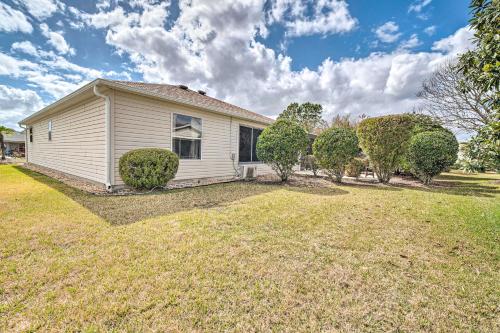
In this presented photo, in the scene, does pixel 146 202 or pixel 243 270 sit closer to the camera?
pixel 243 270

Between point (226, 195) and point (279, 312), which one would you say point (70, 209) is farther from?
point (279, 312)

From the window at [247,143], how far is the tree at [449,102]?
10750mm

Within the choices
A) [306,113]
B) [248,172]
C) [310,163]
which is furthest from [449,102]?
[306,113]

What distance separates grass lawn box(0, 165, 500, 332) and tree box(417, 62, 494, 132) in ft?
35.2

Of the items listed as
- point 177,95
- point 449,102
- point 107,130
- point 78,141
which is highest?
point 449,102

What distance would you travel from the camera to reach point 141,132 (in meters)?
6.53

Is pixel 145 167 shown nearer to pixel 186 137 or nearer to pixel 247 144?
pixel 186 137

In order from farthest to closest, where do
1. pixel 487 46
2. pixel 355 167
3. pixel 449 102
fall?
pixel 449 102 → pixel 355 167 → pixel 487 46

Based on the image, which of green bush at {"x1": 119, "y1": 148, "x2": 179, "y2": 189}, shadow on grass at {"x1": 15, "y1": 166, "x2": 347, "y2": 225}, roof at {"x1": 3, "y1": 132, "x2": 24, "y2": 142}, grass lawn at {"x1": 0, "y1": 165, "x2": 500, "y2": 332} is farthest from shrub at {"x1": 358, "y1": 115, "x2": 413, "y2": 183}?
roof at {"x1": 3, "y1": 132, "x2": 24, "y2": 142}

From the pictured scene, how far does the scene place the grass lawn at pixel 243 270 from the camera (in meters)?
1.65

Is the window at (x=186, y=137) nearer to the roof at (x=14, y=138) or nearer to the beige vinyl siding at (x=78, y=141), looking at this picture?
the beige vinyl siding at (x=78, y=141)

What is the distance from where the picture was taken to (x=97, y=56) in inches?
378

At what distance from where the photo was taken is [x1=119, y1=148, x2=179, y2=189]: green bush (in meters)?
5.80

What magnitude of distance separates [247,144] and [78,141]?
6718 mm
